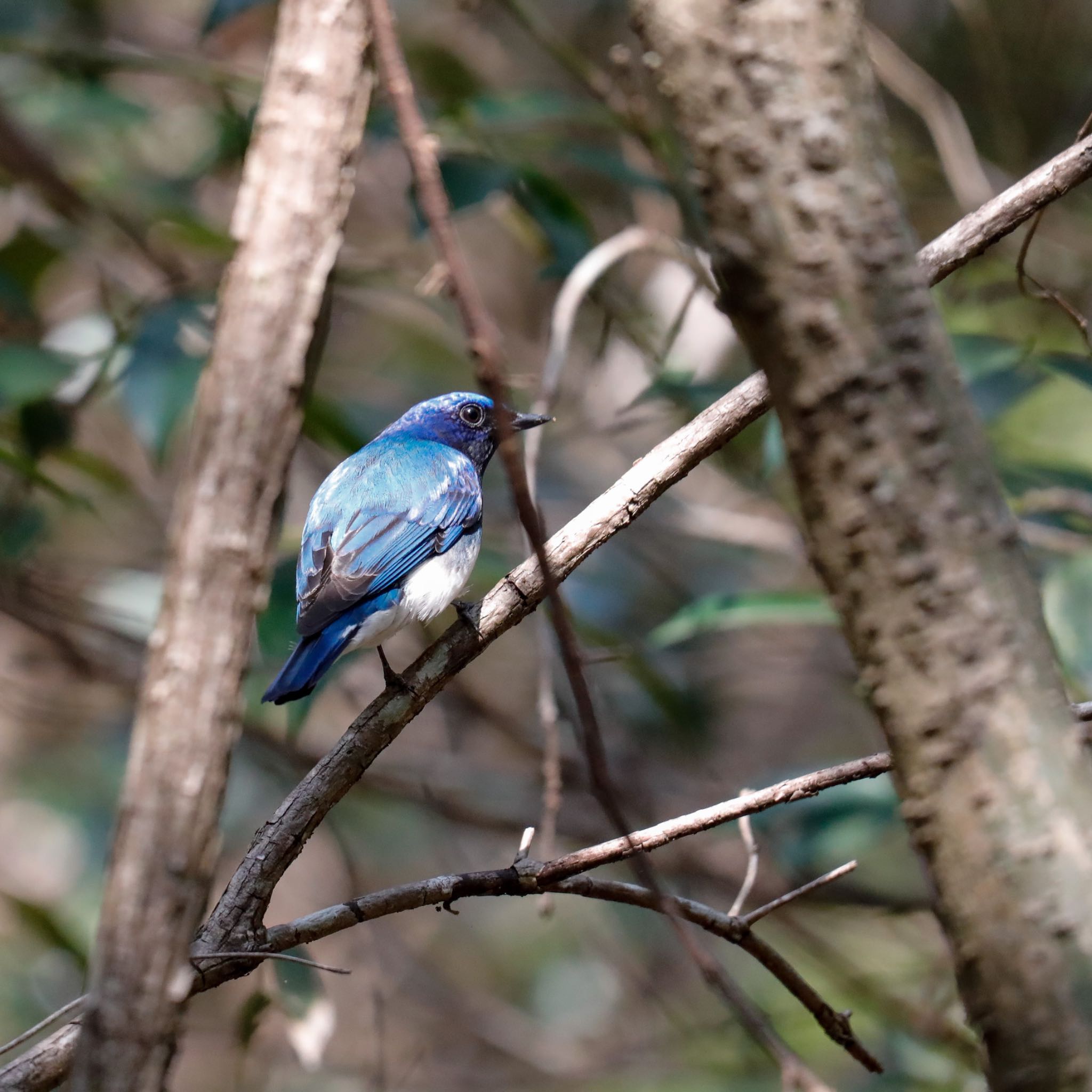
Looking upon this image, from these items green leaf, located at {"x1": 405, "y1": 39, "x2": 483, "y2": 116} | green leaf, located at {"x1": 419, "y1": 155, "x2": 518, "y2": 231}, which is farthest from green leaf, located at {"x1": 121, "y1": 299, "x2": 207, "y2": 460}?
green leaf, located at {"x1": 405, "y1": 39, "x2": 483, "y2": 116}

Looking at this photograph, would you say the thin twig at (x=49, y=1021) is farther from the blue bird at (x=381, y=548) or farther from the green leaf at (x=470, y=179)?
the green leaf at (x=470, y=179)

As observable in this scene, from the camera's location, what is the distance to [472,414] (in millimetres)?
5371

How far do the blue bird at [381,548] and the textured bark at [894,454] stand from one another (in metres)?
2.47

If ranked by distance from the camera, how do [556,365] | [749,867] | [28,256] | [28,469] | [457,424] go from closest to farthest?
→ [749,867]
[28,469]
[556,365]
[457,424]
[28,256]

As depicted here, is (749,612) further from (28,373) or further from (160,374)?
(28,373)

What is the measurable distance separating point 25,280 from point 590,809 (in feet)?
12.8

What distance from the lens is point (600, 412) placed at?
739 centimetres

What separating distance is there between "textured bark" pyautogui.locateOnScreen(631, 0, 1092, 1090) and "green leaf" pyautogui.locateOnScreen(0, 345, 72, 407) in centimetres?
345

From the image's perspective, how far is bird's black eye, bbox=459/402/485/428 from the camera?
535cm

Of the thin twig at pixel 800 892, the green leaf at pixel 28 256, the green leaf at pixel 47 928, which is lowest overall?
the thin twig at pixel 800 892

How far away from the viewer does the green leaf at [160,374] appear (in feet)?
13.7

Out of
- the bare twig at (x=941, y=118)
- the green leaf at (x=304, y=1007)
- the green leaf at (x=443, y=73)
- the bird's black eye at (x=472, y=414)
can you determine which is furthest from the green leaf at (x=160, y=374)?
the bare twig at (x=941, y=118)

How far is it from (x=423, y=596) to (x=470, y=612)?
3.50 ft

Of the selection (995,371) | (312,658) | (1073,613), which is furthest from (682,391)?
(312,658)
